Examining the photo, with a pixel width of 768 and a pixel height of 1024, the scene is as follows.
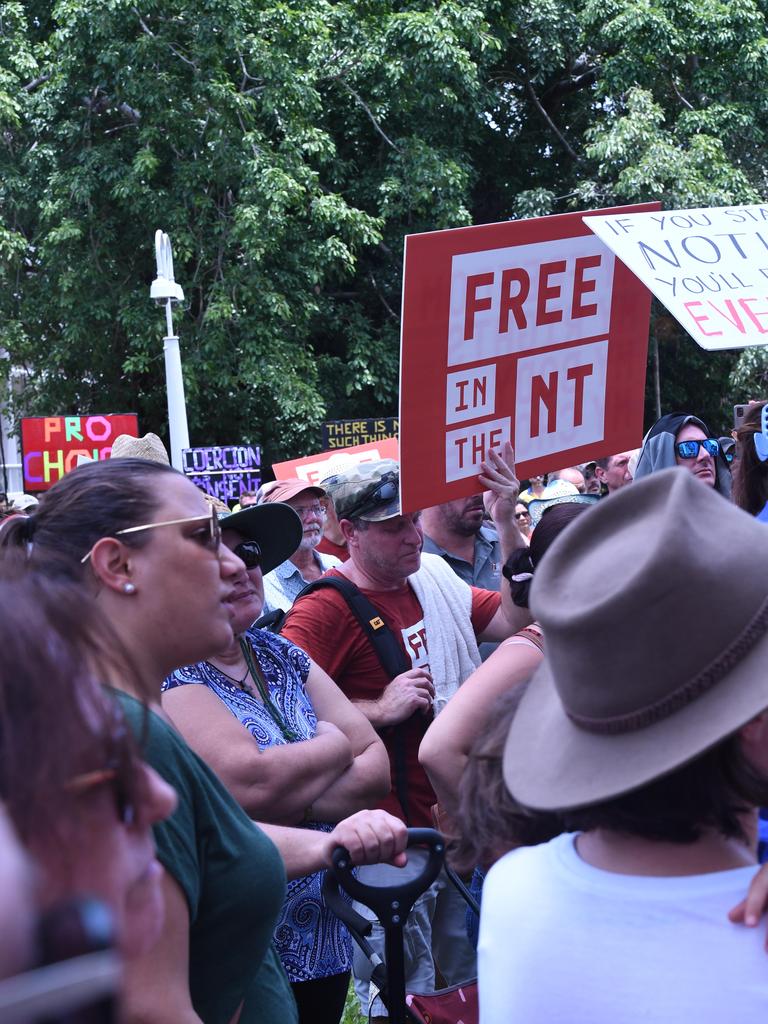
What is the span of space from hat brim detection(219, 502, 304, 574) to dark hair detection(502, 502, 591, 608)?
51 centimetres

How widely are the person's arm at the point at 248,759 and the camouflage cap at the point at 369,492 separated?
1.17 m

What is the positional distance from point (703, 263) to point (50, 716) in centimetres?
286

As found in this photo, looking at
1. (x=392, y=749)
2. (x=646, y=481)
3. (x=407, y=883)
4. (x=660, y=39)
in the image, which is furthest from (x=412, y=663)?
(x=660, y=39)

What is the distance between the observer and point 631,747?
117 centimetres

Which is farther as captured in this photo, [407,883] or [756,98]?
[756,98]

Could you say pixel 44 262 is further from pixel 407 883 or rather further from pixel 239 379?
pixel 407 883

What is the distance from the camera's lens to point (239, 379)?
16.4 m

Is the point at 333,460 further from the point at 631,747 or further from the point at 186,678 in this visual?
the point at 631,747

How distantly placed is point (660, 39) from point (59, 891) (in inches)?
760

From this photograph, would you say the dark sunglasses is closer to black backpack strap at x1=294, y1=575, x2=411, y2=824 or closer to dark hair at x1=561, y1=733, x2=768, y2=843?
black backpack strap at x1=294, y1=575, x2=411, y2=824

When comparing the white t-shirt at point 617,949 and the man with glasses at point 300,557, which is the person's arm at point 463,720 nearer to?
the white t-shirt at point 617,949

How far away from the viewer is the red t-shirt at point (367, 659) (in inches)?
132

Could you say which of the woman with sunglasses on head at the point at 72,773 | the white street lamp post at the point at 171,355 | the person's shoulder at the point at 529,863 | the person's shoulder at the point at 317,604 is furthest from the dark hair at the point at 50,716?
the white street lamp post at the point at 171,355

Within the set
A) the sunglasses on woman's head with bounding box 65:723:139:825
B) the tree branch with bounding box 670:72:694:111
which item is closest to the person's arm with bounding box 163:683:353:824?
the sunglasses on woman's head with bounding box 65:723:139:825
